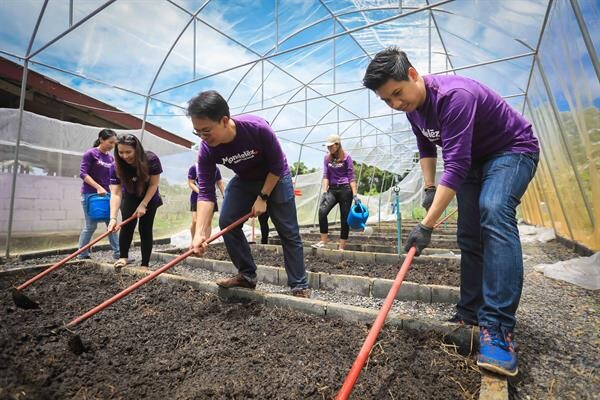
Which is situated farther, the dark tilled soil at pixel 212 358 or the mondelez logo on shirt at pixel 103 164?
the mondelez logo on shirt at pixel 103 164

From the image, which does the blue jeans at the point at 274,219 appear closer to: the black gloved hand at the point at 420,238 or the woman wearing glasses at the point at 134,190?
the black gloved hand at the point at 420,238

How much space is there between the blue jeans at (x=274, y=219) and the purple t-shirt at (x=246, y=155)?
10 cm

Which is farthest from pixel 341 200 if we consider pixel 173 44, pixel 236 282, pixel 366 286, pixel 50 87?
pixel 50 87

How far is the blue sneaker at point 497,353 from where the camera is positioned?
1295 millimetres

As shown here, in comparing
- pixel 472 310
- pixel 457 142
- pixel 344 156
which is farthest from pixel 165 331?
pixel 344 156

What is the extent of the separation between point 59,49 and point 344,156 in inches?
194

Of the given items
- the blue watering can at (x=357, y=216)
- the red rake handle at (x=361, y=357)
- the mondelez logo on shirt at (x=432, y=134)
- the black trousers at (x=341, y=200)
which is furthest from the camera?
the blue watering can at (x=357, y=216)

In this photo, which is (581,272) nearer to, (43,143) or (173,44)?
(173,44)

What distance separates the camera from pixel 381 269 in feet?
11.8

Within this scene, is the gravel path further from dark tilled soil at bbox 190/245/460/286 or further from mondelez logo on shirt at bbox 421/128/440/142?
mondelez logo on shirt at bbox 421/128/440/142

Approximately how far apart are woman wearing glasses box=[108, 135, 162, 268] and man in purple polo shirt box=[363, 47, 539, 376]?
2.59 meters

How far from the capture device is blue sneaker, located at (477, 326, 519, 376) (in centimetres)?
129

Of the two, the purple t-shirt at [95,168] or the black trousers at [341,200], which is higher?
the purple t-shirt at [95,168]

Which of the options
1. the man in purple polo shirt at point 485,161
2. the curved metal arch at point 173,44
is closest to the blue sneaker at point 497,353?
the man in purple polo shirt at point 485,161
